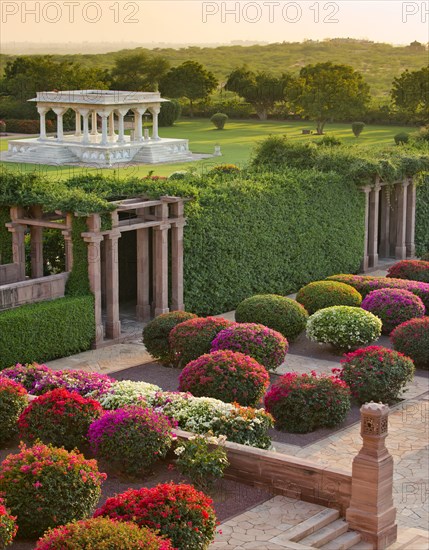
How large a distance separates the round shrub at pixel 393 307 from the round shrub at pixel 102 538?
1422 centimetres

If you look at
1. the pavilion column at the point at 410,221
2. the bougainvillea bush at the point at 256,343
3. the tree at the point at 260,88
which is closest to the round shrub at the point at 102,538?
the bougainvillea bush at the point at 256,343

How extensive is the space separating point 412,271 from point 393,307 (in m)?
4.58

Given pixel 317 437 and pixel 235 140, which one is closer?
→ pixel 317 437

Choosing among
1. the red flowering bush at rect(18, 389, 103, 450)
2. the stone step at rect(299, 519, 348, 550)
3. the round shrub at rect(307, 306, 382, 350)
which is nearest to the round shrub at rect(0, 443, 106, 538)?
the red flowering bush at rect(18, 389, 103, 450)

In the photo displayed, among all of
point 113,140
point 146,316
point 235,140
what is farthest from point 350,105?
point 146,316

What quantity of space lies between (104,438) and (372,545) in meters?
4.10

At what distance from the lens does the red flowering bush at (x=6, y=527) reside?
12.3m

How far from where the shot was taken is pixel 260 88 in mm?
108625

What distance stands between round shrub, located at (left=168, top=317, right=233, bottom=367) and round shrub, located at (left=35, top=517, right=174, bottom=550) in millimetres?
9958

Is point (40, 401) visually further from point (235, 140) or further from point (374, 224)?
point (235, 140)

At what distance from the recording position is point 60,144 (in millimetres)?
72812

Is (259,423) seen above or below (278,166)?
below

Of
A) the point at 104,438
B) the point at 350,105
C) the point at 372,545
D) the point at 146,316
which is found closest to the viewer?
the point at 372,545

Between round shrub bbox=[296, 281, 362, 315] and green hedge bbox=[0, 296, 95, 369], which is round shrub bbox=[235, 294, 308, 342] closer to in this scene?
round shrub bbox=[296, 281, 362, 315]
